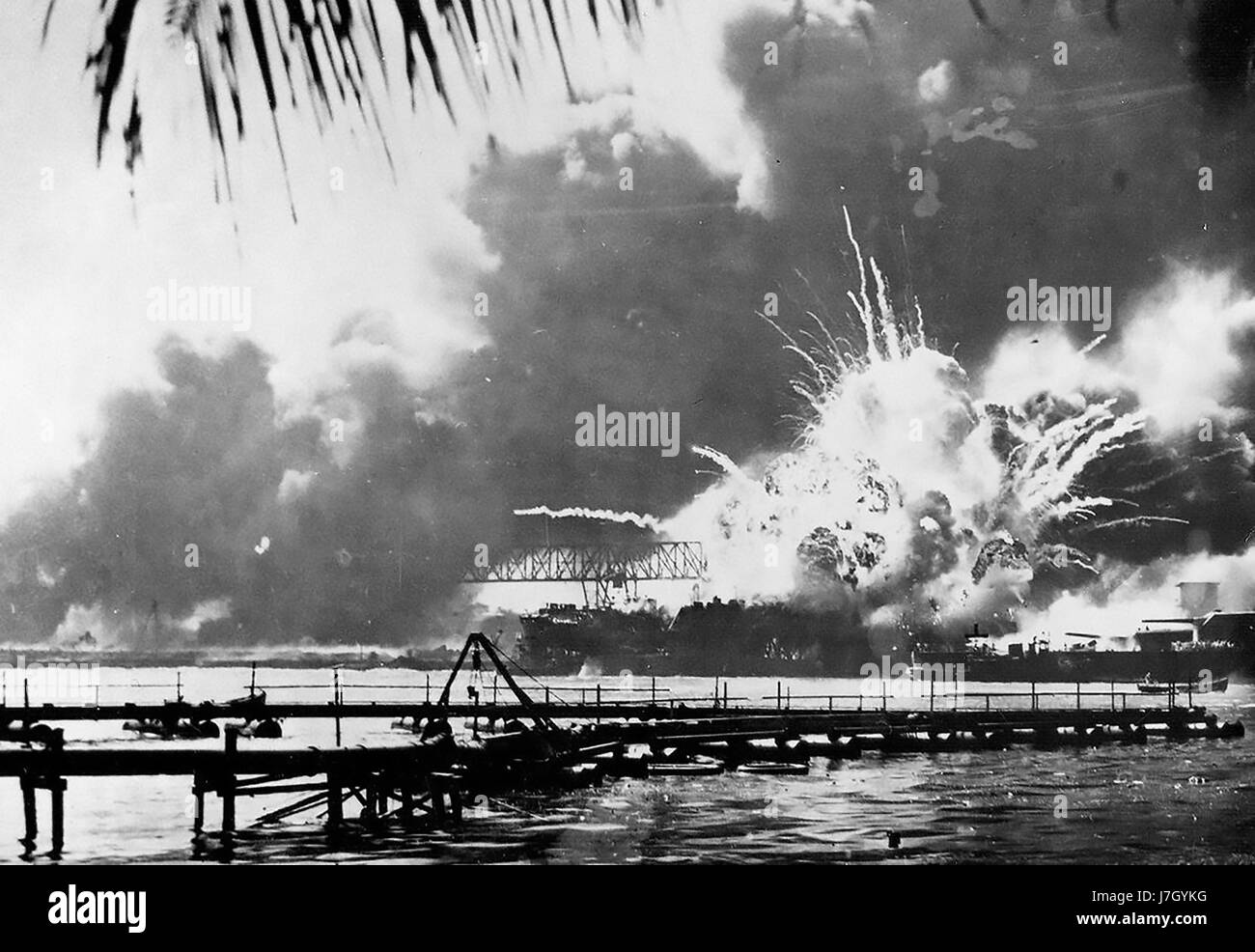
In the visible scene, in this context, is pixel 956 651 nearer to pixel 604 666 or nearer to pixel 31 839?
pixel 604 666

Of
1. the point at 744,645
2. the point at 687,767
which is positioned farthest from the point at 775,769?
the point at 744,645

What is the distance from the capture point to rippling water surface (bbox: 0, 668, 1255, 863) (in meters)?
18.2

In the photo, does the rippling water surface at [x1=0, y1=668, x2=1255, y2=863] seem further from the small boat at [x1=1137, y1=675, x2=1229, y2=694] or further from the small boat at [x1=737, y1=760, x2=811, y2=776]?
the small boat at [x1=1137, y1=675, x2=1229, y2=694]

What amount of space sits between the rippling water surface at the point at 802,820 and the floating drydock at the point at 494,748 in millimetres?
519

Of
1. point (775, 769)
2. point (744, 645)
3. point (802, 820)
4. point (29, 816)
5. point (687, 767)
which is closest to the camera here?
point (29, 816)

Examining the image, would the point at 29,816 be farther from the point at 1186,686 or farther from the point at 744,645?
the point at 1186,686

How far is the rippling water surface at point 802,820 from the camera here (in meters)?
18.2

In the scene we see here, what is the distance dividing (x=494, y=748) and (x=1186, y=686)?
5309 centimetres

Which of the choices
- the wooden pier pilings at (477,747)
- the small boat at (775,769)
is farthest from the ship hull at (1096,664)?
the small boat at (775,769)

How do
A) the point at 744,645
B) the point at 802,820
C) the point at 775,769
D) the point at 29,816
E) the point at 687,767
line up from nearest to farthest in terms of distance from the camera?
1. the point at 29,816
2. the point at 802,820
3. the point at 687,767
4. the point at 775,769
5. the point at 744,645

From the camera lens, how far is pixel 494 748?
74.9 feet
